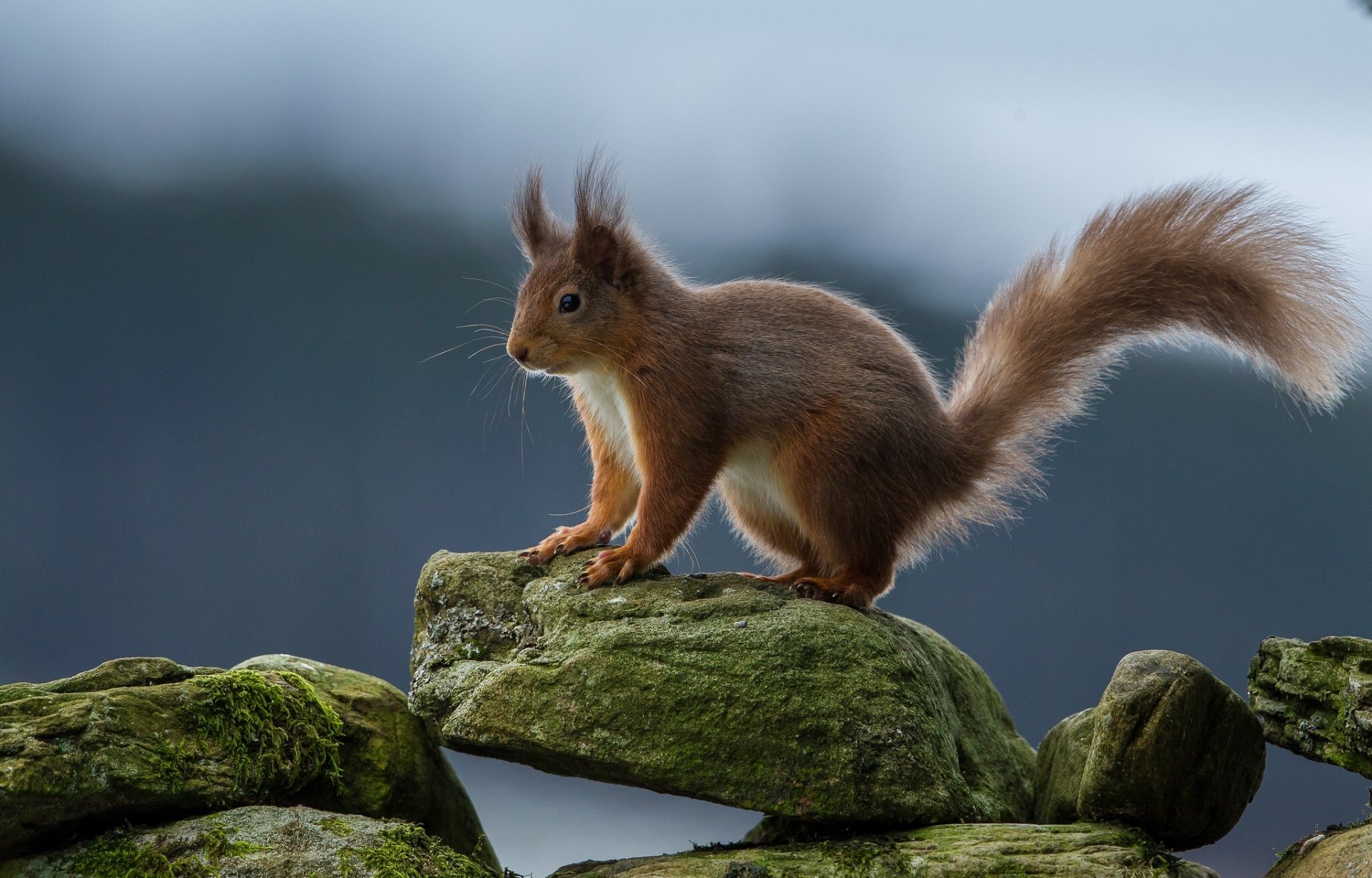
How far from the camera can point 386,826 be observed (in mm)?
3104

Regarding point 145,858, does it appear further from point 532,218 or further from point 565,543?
point 532,218

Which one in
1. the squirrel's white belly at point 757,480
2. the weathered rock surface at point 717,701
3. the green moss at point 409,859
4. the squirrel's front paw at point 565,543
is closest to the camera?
the green moss at point 409,859

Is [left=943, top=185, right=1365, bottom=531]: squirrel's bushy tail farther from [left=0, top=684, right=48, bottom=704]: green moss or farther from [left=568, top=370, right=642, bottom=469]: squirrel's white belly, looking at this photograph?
[left=0, top=684, right=48, bottom=704]: green moss

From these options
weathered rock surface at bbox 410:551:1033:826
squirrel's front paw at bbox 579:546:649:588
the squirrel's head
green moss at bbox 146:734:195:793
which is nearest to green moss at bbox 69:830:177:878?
green moss at bbox 146:734:195:793

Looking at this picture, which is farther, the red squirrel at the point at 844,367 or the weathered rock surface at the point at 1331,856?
the red squirrel at the point at 844,367

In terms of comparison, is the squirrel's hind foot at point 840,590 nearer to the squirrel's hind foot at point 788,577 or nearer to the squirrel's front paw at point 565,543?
the squirrel's hind foot at point 788,577

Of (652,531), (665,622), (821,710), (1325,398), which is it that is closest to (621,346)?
(652,531)

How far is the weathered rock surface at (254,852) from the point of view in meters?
2.85

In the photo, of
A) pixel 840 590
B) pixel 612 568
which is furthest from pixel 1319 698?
pixel 612 568

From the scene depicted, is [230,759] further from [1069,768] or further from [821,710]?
[1069,768]

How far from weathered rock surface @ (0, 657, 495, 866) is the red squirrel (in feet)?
2.72

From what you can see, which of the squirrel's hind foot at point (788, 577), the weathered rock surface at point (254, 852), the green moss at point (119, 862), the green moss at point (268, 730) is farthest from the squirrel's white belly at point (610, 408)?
the green moss at point (119, 862)

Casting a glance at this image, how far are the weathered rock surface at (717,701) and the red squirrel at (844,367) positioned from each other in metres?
0.28

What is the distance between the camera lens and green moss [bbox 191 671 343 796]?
3.15m
